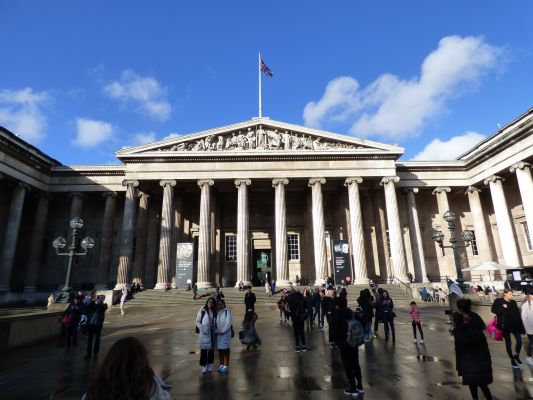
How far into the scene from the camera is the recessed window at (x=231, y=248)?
→ 3238 cm

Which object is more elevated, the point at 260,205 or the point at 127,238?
the point at 260,205

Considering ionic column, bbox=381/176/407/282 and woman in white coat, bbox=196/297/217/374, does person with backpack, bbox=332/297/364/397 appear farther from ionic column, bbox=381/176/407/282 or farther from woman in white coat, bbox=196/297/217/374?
ionic column, bbox=381/176/407/282

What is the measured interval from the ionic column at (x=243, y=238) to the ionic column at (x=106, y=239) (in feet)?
38.2

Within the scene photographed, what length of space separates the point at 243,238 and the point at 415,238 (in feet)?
51.2

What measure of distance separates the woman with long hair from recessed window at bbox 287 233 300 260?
30.3 m

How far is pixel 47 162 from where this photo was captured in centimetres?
3033

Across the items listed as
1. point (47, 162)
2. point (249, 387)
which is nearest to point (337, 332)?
point (249, 387)

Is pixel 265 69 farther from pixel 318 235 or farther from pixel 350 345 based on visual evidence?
pixel 350 345

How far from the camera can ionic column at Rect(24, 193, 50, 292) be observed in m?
28.2

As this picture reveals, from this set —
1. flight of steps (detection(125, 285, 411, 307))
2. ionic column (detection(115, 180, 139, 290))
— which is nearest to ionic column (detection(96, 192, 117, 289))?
ionic column (detection(115, 180, 139, 290))

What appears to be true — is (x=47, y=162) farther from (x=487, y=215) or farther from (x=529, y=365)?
(x=487, y=215)

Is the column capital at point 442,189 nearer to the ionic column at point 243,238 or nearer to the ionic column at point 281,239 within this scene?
the ionic column at point 281,239

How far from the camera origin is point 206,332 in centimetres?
684

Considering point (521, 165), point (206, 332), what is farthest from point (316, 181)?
point (206, 332)
